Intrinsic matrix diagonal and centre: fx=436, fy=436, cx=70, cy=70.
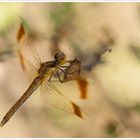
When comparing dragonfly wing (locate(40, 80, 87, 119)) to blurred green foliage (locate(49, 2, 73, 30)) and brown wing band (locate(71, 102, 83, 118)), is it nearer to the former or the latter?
brown wing band (locate(71, 102, 83, 118))

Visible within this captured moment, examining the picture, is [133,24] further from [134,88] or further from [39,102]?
[39,102]

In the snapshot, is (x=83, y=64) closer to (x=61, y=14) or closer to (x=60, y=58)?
(x=60, y=58)

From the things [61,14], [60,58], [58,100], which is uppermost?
[61,14]

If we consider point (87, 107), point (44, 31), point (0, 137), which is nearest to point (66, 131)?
point (87, 107)

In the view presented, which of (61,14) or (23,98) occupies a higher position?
(61,14)

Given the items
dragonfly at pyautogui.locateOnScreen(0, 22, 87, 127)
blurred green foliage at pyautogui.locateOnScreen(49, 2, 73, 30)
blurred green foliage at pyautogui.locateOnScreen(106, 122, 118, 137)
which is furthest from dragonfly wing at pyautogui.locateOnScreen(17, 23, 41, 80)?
blurred green foliage at pyautogui.locateOnScreen(106, 122, 118, 137)

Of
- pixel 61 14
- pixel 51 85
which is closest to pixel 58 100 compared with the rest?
pixel 51 85

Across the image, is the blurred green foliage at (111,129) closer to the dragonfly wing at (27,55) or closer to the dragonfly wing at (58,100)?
the dragonfly wing at (58,100)

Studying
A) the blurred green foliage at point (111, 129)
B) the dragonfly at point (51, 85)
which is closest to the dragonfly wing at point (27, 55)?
the dragonfly at point (51, 85)
